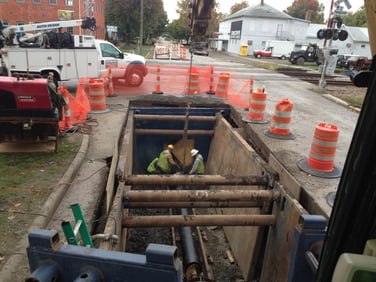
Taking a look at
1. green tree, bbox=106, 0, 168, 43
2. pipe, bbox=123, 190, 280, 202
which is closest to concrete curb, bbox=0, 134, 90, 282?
pipe, bbox=123, 190, 280, 202

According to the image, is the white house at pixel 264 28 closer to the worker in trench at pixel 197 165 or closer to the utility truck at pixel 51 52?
the utility truck at pixel 51 52

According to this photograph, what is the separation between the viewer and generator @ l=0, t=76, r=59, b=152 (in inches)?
262

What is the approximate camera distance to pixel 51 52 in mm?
13008

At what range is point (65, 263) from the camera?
2.24m

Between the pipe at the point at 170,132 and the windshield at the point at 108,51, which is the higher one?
the windshield at the point at 108,51

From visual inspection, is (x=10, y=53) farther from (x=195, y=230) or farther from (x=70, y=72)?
(x=195, y=230)

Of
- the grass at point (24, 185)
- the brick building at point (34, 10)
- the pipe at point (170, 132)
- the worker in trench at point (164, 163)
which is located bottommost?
the worker in trench at point (164, 163)

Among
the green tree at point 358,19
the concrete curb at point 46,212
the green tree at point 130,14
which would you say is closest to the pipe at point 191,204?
the concrete curb at point 46,212

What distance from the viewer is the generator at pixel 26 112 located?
6645mm

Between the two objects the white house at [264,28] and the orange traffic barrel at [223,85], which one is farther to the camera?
the white house at [264,28]

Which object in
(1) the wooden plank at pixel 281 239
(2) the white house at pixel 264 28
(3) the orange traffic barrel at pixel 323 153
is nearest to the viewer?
(1) the wooden plank at pixel 281 239

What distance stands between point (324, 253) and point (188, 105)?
35.9ft

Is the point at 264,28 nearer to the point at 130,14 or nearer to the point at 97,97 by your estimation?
the point at 130,14

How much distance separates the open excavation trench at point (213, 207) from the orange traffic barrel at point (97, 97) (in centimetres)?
109
